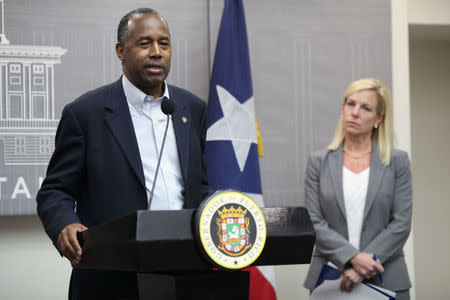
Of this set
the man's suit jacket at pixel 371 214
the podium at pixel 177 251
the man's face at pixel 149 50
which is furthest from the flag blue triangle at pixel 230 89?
the podium at pixel 177 251

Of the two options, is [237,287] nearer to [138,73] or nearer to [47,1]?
[138,73]

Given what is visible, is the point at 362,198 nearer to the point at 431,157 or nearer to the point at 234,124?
the point at 234,124

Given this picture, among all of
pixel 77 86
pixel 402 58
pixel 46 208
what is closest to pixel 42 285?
pixel 77 86

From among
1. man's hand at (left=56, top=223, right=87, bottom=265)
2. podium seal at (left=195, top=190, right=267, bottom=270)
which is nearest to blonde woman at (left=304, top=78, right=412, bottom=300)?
man's hand at (left=56, top=223, right=87, bottom=265)

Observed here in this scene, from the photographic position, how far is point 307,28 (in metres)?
4.57

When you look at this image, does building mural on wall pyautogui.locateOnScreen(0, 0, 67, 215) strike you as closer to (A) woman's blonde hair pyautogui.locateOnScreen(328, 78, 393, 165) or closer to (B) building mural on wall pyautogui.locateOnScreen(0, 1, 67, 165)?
(B) building mural on wall pyautogui.locateOnScreen(0, 1, 67, 165)

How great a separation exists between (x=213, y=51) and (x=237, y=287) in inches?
121

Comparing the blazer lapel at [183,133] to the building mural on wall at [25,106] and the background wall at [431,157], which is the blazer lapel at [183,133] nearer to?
the building mural on wall at [25,106]

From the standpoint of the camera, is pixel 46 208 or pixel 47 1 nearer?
pixel 46 208

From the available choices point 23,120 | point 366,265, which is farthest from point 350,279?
point 23,120

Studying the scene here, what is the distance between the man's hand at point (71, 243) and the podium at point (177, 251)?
0.28 ft

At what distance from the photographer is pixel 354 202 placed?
3309 millimetres

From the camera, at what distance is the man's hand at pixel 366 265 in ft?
10.3

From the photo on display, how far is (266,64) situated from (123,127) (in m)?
2.74
